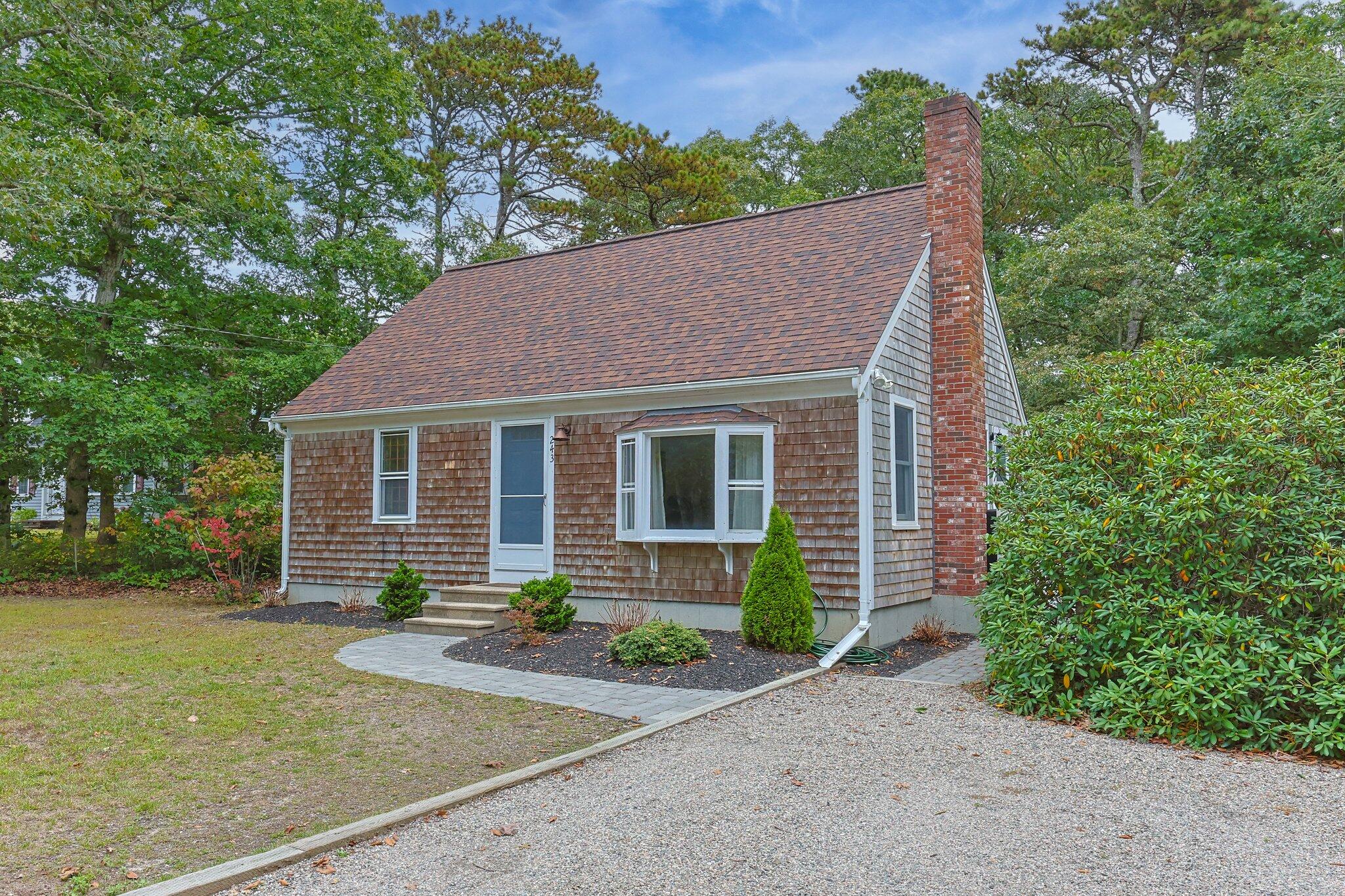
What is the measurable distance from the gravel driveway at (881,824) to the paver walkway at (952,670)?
1793 millimetres

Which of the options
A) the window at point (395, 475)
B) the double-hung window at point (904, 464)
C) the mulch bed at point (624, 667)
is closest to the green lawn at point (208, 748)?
the mulch bed at point (624, 667)

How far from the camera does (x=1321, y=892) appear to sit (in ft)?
11.2

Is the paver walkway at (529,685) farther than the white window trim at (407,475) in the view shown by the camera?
No

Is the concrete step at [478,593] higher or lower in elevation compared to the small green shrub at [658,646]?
higher

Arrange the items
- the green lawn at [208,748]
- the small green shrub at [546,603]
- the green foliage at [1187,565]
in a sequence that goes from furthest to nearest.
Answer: the small green shrub at [546,603] < the green foliage at [1187,565] < the green lawn at [208,748]

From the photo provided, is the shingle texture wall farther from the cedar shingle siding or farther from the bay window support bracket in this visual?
the bay window support bracket

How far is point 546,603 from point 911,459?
4.44 metres

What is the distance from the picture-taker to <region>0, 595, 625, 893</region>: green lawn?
12.7ft

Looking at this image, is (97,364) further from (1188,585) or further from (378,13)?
(1188,585)

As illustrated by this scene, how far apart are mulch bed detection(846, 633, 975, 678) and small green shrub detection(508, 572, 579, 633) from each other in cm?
326

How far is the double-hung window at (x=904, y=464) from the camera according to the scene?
31.6 feet

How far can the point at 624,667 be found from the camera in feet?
26.2

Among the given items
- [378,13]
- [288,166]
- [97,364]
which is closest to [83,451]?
[97,364]

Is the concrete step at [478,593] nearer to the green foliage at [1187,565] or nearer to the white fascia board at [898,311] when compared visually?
the white fascia board at [898,311]
